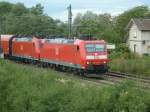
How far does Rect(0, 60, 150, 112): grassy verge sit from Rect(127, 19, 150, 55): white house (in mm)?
56850

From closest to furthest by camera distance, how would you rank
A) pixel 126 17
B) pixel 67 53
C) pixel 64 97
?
pixel 64 97 < pixel 67 53 < pixel 126 17

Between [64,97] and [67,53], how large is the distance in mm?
21678

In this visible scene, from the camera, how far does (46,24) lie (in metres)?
Answer: 81.2

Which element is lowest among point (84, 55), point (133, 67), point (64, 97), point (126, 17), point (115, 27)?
point (133, 67)

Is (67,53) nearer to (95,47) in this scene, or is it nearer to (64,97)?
→ (95,47)

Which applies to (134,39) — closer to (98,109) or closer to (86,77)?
(86,77)

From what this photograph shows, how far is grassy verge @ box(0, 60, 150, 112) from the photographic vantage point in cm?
1485

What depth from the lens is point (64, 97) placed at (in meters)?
17.2

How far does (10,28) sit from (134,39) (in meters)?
19.0

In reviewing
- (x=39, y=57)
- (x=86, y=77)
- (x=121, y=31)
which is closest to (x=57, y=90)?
(x=86, y=77)

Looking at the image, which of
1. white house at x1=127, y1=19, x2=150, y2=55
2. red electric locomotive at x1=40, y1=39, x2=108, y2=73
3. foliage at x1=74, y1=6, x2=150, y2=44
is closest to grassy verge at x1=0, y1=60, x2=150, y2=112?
red electric locomotive at x1=40, y1=39, x2=108, y2=73

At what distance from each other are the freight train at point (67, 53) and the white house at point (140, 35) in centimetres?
3009

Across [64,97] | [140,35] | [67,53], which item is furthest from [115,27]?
[64,97]

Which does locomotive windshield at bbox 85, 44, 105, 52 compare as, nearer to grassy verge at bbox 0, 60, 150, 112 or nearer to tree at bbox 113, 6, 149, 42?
grassy verge at bbox 0, 60, 150, 112
